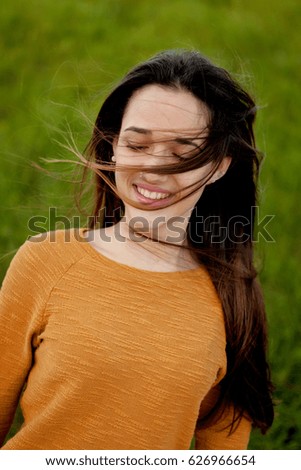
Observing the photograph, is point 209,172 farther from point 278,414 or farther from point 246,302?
point 278,414

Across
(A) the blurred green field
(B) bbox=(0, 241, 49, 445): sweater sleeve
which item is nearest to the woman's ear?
(B) bbox=(0, 241, 49, 445): sweater sleeve

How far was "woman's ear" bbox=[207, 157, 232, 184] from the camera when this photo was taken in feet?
6.16

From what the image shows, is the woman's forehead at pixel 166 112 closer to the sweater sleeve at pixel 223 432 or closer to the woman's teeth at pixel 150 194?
the woman's teeth at pixel 150 194

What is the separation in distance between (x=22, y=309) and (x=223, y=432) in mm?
792

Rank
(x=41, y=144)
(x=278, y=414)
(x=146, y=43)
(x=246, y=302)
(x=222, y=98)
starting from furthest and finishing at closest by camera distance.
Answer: (x=146, y=43), (x=41, y=144), (x=278, y=414), (x=246, y=302), (x=222, y=98)

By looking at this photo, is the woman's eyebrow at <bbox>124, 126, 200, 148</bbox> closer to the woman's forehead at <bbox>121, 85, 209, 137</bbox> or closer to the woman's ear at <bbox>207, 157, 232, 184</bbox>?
the woman's forehead at <bbox>121, 85, 209, 137</bbox>

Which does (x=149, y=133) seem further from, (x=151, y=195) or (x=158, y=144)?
(x=151, y=195)

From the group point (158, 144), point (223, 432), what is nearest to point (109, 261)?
point (158, 144)

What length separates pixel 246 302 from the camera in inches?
76.7

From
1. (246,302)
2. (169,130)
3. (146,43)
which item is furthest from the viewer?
(146,43)

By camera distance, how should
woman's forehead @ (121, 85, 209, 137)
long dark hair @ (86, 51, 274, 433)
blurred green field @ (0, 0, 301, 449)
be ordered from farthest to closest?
blurred green field @ (0, 0, 301, 449) < long dark hair @ (86, 51, 274, 433) < woman's forehead @ (121, 85, 209, 137)

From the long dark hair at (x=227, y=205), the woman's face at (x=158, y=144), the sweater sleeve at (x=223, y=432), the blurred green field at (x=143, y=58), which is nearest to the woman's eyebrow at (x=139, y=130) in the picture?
the woman's face at (x=158, y=144)

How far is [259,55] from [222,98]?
9.65ft
